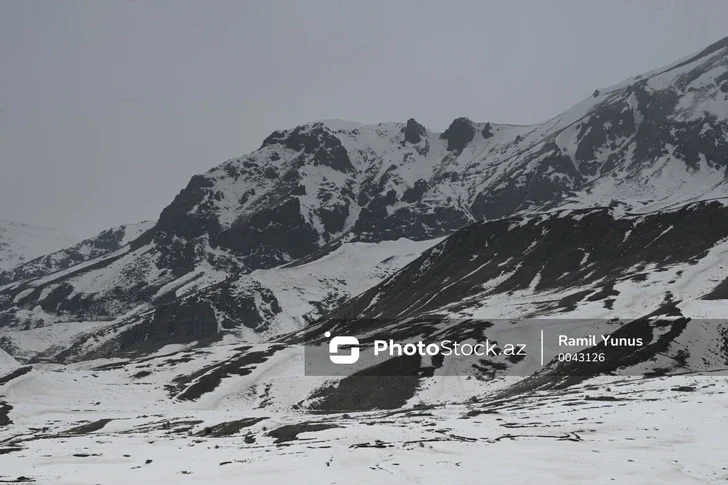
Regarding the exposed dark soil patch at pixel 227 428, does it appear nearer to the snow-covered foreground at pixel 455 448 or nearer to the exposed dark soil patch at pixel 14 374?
the snow-covered foreground at pixel 455 448

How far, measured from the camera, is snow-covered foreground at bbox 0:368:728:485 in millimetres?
25984

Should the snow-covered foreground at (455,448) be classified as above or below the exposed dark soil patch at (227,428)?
above

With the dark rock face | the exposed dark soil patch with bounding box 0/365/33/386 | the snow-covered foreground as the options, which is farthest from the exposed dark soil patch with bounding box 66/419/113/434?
the dark rock face

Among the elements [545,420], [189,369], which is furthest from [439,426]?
[189,369]

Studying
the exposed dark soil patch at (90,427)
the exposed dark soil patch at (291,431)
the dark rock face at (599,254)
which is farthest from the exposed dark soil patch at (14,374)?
the dark rock face at (599,254)

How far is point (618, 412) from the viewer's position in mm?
42469

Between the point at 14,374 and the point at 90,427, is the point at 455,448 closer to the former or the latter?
the point at 90,427

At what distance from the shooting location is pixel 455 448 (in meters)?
32.6

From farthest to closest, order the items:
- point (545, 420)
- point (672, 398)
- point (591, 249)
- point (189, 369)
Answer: point (591, 249)
point (189, 369)
point (672, 398)
point (545, 420)

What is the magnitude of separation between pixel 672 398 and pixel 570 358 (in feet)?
120

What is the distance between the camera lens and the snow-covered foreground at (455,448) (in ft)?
85.3

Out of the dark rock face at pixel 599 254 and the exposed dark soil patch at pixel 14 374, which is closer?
the exposed dark soil patch at pixel 14 374

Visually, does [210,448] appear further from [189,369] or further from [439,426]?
[189,369]

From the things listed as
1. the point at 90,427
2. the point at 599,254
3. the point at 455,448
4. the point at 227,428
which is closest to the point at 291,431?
the point at 227,428
